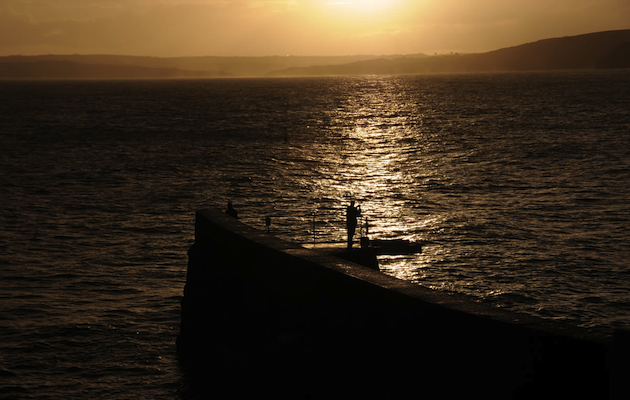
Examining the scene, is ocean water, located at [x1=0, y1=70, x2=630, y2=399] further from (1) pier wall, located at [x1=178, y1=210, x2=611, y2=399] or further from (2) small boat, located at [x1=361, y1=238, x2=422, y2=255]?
(1) pier wall, located at [x1=178, y1=210, x2=611, y2=399]

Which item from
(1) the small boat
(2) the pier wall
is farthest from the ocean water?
(2) the pier wall

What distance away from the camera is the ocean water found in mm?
19325

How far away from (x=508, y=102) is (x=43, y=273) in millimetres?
121323

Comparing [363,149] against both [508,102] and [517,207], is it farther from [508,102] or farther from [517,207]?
[508,102]

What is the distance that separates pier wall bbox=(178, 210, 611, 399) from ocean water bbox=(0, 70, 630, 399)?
80 cm

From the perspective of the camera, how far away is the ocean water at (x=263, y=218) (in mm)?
19325

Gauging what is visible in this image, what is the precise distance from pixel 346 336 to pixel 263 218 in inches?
973

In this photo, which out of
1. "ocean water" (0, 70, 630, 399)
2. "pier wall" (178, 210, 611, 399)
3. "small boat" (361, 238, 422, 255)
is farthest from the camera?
"small boat" (361, 238, 422, 255)

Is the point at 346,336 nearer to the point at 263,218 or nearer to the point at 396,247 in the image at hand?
the point at 396,247

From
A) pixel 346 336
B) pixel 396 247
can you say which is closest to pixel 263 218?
pixel 396 247

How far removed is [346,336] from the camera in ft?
36.2

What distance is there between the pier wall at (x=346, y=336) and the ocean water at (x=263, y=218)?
801mm

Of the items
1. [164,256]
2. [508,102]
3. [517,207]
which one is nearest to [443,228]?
[517,207]

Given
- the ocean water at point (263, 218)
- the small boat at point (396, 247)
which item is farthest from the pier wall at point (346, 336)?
the small boat at point (396, 247)
